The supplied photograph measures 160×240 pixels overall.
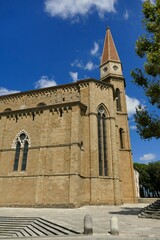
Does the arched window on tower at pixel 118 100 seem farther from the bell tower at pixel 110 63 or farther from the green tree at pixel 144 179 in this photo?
the green tree at pixel 144 179

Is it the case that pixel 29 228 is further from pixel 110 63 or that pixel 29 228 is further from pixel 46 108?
pixel 110 63

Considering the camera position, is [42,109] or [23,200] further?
[42,109]

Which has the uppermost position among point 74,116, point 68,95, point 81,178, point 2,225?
point 68,95

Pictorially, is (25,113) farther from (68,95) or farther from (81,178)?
(81,178)

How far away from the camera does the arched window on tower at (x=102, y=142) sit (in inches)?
805

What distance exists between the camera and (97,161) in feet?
66.0

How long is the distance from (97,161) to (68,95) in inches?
334

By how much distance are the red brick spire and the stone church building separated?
894 cm

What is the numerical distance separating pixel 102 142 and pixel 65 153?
4.48m

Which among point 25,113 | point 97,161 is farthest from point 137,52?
point 25,113

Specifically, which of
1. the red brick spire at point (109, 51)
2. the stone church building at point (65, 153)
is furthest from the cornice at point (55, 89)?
the red brick spire at point (109, 51)

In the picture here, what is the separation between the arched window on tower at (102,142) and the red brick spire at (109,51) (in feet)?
38.9

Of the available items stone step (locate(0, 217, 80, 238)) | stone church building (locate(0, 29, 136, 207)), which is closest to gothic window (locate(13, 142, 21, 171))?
stone church building (locate(0, 29, 136, 207))

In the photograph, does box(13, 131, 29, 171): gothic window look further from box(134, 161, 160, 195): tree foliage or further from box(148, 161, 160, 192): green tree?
box(148, 161, 160, 192): green tree
